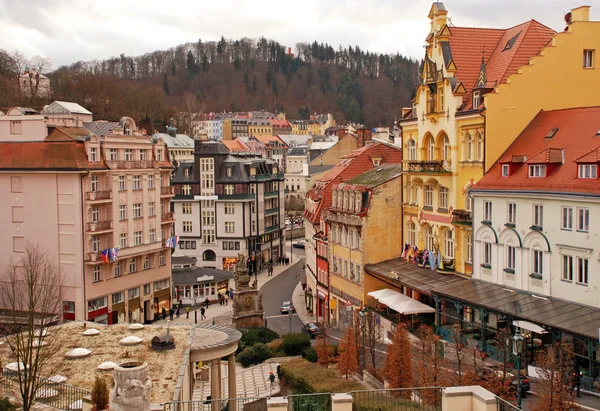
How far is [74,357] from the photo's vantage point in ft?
99.8

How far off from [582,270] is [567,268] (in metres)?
0.94

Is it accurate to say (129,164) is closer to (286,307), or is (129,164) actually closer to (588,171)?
(286,307)

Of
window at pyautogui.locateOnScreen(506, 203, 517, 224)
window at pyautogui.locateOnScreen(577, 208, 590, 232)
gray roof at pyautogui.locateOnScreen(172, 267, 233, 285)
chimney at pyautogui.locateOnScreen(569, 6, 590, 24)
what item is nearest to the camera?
window at pyautogui.locateOnScreen(577, 208, 590, 232)

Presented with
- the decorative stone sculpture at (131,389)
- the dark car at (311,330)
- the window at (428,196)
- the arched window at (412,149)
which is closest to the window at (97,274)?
the dark car at (311,330)

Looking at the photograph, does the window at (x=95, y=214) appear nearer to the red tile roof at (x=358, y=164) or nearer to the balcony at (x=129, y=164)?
the balcony at (x=129, y=164)

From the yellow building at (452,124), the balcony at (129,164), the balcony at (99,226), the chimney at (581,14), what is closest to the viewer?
the chimney at (581,14)

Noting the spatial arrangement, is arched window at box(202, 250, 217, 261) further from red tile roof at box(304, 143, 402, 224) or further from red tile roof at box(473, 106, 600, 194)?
red tile roof at box(473, 106, 600, 194)

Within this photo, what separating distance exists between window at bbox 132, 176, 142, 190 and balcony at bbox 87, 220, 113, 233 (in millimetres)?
4901

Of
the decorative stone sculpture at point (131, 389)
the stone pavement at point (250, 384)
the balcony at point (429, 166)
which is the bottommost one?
the stone pavement at point (250, 384)

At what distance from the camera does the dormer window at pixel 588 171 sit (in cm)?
3266

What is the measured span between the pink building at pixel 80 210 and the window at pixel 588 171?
35.8m

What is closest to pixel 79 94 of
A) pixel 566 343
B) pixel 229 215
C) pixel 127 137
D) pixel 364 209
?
pixel 229 215

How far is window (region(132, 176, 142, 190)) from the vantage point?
203ft

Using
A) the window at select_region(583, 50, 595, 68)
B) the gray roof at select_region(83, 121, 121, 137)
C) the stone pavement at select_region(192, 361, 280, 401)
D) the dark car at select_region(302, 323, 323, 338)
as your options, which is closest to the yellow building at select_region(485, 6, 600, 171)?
the window at select_region(583, 50, 595, 68)
